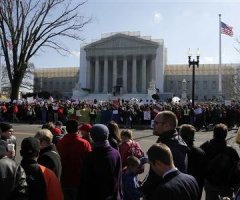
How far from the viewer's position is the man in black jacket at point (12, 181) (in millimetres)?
4367

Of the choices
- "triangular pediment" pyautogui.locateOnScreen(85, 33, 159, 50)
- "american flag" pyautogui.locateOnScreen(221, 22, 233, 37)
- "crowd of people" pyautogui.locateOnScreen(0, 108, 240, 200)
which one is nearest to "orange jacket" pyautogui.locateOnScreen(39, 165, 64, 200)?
"crowd of people" pyautogui.locateOnScreen(0, 108, 240, 200)

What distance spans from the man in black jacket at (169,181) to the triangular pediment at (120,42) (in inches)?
4137

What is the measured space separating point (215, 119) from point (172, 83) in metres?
84.6

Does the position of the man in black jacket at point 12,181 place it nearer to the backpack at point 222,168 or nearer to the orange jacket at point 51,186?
the orange jacket at point 51,186

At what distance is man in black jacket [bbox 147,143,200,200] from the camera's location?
3.89 metres

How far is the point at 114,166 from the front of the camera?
580 centimetres

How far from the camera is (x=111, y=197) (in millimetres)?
5668

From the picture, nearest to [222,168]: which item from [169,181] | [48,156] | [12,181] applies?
[48,156]

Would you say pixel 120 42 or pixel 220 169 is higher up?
pixel 120 42

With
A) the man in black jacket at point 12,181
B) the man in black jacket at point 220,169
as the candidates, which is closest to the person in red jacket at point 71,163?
the man in black jacket at point 220,169

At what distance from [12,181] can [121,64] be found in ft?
362

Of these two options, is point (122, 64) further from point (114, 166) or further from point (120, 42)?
point (114, 166)

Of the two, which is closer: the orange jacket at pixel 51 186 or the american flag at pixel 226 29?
the orange jacket at pixel 51 186

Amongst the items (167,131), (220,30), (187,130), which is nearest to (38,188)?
(167,131)
